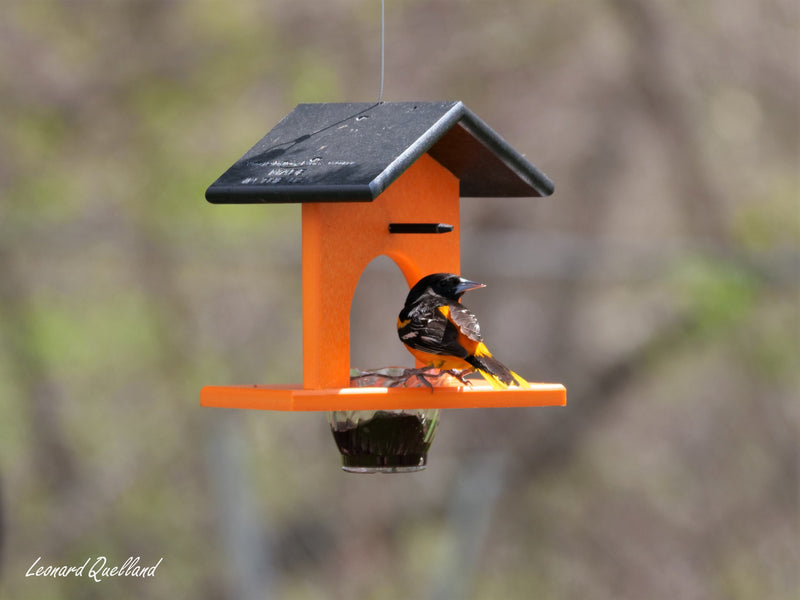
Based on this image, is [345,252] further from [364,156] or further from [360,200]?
[360,200]

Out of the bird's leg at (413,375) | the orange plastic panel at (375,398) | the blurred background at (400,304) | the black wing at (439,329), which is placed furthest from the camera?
the blurred background at (400,304)

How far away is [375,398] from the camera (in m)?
4.32

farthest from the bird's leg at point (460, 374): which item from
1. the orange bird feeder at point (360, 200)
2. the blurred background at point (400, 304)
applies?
the blurred background at point (400, 304)

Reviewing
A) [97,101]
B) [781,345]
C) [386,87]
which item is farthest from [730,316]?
[97,101]

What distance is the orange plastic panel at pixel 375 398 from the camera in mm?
4168

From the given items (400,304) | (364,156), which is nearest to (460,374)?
(364,156)

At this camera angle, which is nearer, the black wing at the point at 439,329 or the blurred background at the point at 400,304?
the black wing at the point at 439,329

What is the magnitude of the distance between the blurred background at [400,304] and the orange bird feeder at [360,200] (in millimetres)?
5558

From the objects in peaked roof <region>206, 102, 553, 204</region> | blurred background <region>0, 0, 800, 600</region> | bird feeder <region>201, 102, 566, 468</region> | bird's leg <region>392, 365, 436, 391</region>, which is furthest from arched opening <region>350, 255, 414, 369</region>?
bird's leg <region>392, 365, 436, 391</region>

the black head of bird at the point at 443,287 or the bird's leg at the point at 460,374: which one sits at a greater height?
the black head of bird at the point at 443,287

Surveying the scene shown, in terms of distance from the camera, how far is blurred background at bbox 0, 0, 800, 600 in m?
11.1

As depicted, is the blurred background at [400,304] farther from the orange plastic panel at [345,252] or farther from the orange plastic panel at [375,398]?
the orange plastic panel at [375,398]

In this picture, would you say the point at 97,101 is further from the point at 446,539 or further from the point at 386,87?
the point at 446,539

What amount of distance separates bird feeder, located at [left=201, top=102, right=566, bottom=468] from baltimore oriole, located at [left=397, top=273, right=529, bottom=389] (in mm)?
77
